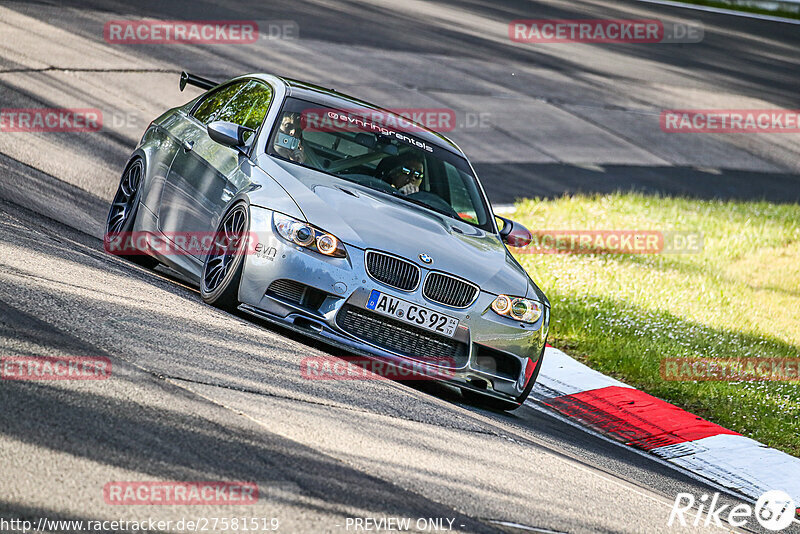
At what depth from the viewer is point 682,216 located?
15102 millimetres

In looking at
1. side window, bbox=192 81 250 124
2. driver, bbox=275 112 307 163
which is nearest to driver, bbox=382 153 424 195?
driver, bbox=275 112 307 163

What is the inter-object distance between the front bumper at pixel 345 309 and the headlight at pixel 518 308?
49 millimetres

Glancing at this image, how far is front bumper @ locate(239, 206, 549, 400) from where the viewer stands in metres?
6.54

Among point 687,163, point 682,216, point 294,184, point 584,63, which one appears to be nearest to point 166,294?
point 294,184

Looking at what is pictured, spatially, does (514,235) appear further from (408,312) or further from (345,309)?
(345,309)

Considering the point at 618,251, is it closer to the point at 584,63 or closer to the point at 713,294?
the point at 713,294

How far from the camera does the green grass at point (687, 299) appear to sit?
349 inches

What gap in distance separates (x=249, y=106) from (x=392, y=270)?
8.04 ft

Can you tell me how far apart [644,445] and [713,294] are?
180 inches

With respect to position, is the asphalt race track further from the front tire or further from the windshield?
the windshield

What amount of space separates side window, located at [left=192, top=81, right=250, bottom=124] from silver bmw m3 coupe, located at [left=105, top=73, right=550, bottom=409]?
44mm

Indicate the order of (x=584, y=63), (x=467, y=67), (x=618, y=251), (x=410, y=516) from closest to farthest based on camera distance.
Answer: (x=410, y=516) → (x=618, y=251) → (x=467, y=67) → (x=584, y=63)

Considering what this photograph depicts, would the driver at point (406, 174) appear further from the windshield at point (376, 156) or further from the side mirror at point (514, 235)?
the side mirror at point (514, 235)

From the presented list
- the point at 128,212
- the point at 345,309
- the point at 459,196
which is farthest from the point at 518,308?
the point at 128,212
